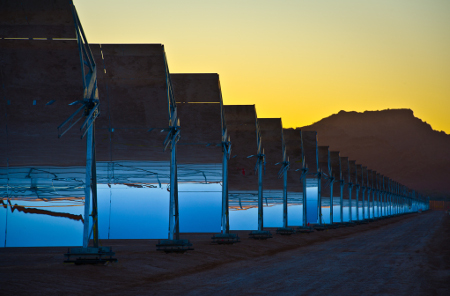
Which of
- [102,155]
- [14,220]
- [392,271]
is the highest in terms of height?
[102,155]

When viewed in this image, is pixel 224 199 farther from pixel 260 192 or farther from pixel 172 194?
pixel 172 194

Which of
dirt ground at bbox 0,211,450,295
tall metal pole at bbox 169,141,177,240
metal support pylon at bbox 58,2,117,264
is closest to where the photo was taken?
dirt ground at bbox 0,211,450,295

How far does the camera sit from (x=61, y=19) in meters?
25.2

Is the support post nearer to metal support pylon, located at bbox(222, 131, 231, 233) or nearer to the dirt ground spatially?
the dirt ground

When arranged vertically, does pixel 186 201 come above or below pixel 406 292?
above

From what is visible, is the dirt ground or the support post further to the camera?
the support post

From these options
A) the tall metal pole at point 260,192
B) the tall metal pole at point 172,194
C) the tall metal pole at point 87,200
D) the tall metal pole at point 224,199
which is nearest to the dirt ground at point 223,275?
the tall metal pole at point 87,200

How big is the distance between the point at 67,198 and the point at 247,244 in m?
13.2

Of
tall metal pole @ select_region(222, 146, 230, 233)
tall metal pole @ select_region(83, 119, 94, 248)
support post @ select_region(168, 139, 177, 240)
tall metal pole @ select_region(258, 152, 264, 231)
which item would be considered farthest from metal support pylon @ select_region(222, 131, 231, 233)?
tall metal pole @ select_region(83, 119, 94, 248)

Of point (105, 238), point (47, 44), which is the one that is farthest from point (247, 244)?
point (47, 44)

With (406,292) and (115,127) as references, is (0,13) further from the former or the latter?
(406,292)

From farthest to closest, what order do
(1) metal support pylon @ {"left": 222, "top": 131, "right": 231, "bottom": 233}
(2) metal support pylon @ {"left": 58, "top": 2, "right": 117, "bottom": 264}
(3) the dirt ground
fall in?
(1) metal support pylon @ {"left": 222, "top": 131, "right": 231, "bottom": 233}
(2) metal support pylon @ {"left": 58, "top": 2, "right": 117, "bottom": 264}
(3) the dirt ground

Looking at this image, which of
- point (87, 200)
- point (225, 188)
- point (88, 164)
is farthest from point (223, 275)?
point (225, 188)

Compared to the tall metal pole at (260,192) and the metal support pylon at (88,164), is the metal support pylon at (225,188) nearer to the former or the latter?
the tall metal pole at (260,192)
